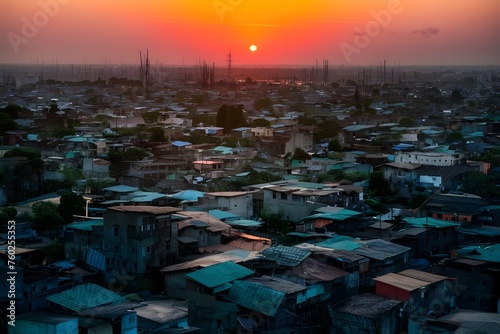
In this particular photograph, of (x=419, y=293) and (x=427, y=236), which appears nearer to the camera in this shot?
(x=419, y=293)

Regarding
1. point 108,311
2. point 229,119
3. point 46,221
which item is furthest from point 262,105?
point 108,311

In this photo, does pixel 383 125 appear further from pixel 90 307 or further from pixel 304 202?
pixel 90 307

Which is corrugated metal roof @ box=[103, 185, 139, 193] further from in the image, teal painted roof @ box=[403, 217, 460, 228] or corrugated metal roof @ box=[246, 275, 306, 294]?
corrugated metal roof @ box=[246, 275, 306, 294]

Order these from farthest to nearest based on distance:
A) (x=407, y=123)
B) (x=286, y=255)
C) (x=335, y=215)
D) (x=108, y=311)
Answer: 1. (x=407, y=123)
2. (x=335, y=215)
3. (x=286, y=255)
4. (x=108, y=311)

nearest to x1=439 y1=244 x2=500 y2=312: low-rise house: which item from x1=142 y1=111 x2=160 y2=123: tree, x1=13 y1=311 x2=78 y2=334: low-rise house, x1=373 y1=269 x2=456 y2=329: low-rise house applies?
x1=373 y1=269 x2=456 y2=329: low-rise house

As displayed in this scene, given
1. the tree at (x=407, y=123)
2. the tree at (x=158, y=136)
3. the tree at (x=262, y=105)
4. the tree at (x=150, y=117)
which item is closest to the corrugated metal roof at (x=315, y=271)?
the tree at (x=158, y=136)

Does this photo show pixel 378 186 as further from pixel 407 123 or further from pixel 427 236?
pixel 407 123
